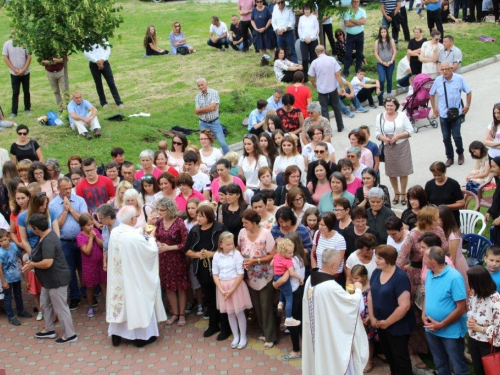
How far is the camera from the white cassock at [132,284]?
976cm

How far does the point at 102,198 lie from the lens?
460 inches

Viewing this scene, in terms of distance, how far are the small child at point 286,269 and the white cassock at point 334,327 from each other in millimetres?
1170

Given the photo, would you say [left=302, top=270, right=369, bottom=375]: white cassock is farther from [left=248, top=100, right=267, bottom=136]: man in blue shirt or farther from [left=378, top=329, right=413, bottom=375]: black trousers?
[left=248, top=100, right=267, bottom=136]: man in blue shirt

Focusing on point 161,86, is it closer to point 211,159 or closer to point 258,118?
point 258,118

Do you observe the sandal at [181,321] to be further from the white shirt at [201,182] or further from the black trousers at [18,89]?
the black trousers at [18,89]

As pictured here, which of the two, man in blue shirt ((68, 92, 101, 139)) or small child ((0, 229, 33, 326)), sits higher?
man in blue shirt ((68, 92, 101, 139))

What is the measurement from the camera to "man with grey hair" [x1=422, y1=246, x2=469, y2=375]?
26.1 ft

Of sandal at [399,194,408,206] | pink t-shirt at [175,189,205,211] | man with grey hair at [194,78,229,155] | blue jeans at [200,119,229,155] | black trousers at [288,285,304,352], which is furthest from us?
A: blue jeans at [200,119,229,155]

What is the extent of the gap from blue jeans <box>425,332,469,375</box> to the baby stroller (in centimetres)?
868

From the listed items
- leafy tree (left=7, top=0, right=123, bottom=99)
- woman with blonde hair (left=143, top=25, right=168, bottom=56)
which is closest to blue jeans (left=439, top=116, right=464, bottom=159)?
leafy tree (left=7, top=0, right=123, bottom=99)

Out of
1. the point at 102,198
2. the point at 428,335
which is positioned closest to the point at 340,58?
the point at 102,198

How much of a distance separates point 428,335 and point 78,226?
516 centimetres

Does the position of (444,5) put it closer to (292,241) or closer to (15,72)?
(15,72)

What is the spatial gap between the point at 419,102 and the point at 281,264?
821 centimetres
